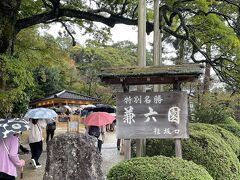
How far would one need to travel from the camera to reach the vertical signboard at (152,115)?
24.2 feet

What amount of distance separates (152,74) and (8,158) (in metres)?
3.11

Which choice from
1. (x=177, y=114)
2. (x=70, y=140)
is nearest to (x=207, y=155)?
(x=177, y=114)

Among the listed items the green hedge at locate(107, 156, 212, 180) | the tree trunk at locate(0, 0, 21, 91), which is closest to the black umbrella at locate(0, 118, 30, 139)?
the green hedge at locate(107, 156, 212, 180)

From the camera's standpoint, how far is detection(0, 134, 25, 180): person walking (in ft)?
18.8

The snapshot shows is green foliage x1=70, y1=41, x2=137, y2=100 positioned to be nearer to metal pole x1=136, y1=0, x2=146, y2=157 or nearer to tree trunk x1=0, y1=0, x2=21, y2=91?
tree trunk x1=0, y1=0, x2=21, y2=91

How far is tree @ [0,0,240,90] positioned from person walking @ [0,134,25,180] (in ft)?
23.7

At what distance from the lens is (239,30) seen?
14.9 m

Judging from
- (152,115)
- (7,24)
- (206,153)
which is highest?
(7,24)

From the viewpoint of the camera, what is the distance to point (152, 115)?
294 inches

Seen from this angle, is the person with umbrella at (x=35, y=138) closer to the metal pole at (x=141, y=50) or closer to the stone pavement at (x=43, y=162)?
the stone pavement at (x=43, y=162)

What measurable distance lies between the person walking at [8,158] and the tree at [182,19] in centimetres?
723

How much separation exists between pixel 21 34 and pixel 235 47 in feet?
34.2

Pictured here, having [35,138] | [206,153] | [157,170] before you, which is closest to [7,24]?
[35,138]

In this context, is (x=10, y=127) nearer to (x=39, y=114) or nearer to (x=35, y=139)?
(x=35, y=139)
